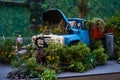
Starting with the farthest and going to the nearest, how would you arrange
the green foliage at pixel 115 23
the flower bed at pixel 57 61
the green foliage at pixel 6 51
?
the green foliage at pixel 115 23 → the green foliage at pixel 6 51 → the flower bed at pixel 57 61

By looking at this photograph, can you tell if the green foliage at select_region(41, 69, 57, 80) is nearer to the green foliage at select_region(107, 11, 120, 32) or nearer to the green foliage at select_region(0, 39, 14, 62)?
the green foliage at select_region(0, 39, 14, 62)

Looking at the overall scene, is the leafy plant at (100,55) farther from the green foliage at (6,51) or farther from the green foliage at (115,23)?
the green foliage at (6,51)

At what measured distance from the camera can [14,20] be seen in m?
10.2

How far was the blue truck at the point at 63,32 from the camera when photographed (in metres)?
7.50

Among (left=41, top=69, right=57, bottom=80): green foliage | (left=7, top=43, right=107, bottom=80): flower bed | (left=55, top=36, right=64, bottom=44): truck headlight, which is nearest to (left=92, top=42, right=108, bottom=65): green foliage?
(left=7, top=43, right=107, bottom=80): flower bed

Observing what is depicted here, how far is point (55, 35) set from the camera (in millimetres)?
7629

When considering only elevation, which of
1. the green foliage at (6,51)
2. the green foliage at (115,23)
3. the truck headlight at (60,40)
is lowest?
the green foliage at (6,51)

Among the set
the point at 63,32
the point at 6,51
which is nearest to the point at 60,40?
the point at 63,32

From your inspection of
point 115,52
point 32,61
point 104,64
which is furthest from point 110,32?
point 32,61

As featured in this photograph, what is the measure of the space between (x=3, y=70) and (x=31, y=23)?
3933mm

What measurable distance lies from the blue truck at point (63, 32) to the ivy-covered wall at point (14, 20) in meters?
1.77

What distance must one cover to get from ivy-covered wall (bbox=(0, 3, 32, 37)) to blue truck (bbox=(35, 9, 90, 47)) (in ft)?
5.79

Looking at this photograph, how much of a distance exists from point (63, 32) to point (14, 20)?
2.85 metres

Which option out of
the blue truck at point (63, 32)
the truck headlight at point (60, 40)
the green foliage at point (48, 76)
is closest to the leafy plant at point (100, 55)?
the blue truck at point (63, 32)
